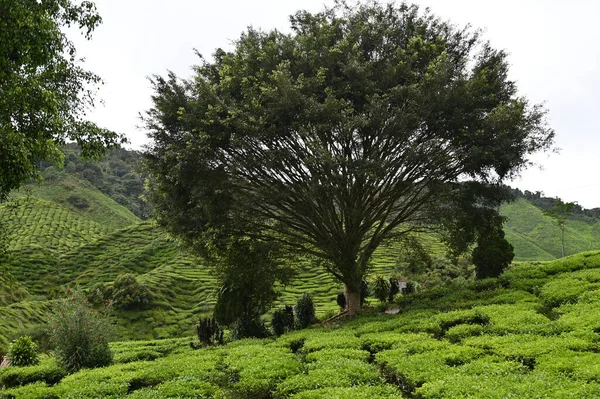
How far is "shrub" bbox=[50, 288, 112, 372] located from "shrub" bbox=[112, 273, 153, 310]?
2707 centimetres

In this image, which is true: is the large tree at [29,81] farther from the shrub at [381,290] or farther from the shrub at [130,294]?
the shrub at [130,294]

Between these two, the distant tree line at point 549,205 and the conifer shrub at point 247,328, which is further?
the distant tree line at point 549,205

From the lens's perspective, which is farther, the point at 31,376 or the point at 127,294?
the point at 127,294

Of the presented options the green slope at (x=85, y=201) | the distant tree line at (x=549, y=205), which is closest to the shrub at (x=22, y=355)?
the green slope at (x=85, y=201)

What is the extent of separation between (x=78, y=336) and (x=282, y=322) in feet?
34.9

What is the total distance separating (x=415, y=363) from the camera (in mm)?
10195

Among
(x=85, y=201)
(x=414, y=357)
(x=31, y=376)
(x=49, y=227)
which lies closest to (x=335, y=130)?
(x=414, y=357)

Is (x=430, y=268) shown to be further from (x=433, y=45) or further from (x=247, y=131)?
(x=247, y=131)

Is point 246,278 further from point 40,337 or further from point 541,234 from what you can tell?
point 541,234

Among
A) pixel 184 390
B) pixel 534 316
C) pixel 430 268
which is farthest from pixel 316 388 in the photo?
pixel 430 268

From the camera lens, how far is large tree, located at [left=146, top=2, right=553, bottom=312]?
17750 mm

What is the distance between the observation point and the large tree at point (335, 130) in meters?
17.8

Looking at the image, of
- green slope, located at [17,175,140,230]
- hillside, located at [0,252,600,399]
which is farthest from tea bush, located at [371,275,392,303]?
green slope, located at [17,175,140,230]

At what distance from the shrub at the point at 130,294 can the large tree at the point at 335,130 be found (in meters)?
23.8
